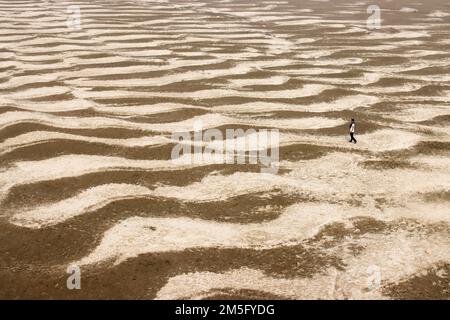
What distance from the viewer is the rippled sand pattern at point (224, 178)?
14.9 meters

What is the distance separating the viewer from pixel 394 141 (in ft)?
85.2

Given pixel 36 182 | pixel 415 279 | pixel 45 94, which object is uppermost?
pixel 45 94

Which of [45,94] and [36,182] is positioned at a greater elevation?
[45,94]

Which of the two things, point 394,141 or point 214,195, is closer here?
point 214,195

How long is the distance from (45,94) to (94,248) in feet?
70.7

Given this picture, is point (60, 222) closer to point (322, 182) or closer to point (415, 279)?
point (322, 182)

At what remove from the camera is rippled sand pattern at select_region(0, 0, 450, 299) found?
49.0 feet

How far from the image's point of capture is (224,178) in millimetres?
21672

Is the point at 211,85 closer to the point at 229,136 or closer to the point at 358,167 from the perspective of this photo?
the point at 229,136

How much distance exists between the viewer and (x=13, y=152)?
79.3 feet

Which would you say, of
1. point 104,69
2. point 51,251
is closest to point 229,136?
point 51,251

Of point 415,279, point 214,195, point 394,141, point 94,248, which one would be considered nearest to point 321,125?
point 394,141

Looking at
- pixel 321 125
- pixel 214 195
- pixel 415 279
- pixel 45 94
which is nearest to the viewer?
pixel 415 279

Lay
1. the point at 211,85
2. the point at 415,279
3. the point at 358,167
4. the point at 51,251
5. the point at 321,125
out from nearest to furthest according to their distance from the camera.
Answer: the point at 415,279
the point at 51,251
the point at 358,167
the point at 321,125
the point at 211,85
